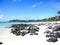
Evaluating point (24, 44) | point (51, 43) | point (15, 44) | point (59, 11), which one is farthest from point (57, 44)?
point (59, 11)

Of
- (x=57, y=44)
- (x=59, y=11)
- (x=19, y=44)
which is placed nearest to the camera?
(x=57, y=44)

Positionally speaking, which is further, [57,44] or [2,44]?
[2,44]

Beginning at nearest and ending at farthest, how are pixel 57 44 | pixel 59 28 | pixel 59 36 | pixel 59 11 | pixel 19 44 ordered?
pixel 57 44 < pixel 19 44 < pixel 59 36 < pixel 59 28 < pixel 59 11

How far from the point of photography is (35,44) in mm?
→ 7414

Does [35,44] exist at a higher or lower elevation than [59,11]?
lower

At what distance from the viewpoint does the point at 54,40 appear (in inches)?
305

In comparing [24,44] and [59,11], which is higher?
[59,11]

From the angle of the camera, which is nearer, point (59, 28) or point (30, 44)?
point (30, 44)

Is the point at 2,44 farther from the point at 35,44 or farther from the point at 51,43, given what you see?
the point at 51,43

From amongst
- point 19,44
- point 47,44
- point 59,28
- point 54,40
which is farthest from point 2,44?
point 59,28

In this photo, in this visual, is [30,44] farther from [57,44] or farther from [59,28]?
[59,28]

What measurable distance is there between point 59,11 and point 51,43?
4707cm

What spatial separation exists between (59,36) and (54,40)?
141 centimetres

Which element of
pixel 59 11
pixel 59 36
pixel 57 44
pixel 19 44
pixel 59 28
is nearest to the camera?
pixel 57 44
